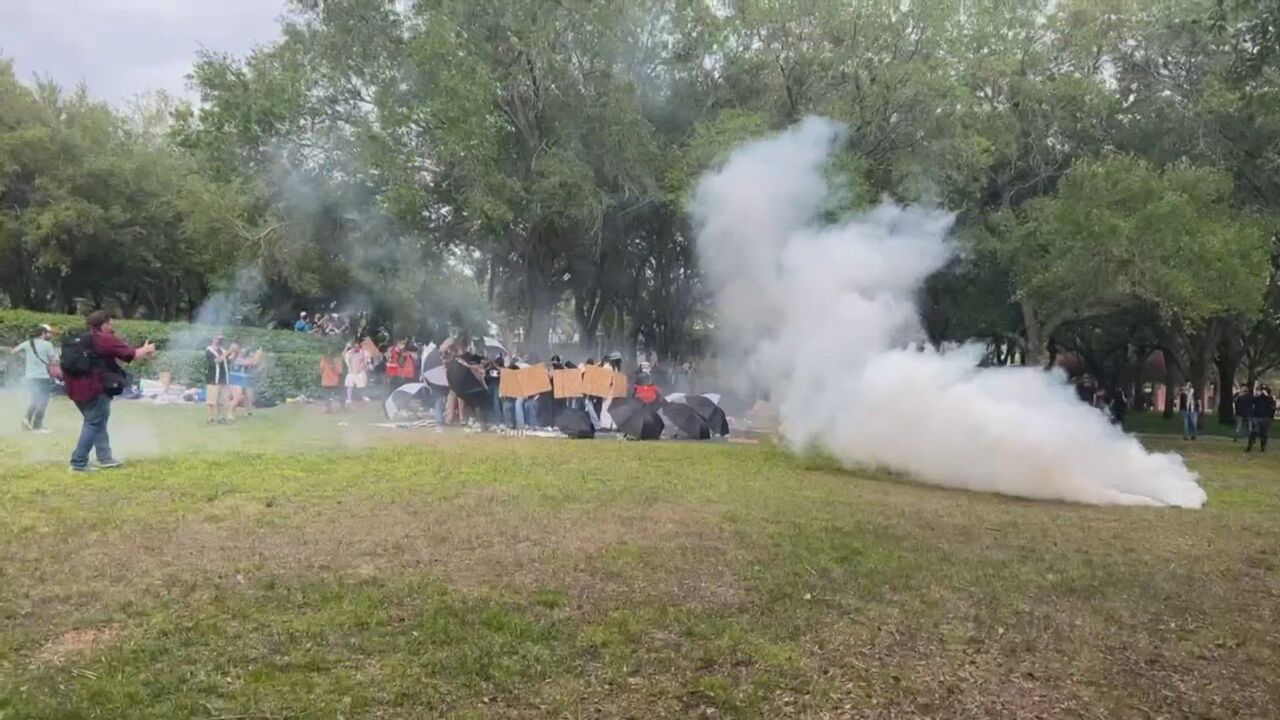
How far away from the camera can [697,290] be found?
31203mm

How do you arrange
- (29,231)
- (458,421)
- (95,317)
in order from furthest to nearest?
(29,231) < (458,421) < (95,317)

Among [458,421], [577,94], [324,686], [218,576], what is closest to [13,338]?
[458,421]

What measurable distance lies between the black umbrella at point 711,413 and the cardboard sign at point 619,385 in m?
1.41

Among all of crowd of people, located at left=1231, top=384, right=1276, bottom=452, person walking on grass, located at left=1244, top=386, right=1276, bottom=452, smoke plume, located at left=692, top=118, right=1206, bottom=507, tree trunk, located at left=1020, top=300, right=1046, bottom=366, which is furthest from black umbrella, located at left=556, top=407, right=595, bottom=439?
person walking on grass, located at left=1244, top=386, right=1276, bottom=452

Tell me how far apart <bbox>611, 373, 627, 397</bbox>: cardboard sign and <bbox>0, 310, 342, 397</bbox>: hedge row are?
7387mm

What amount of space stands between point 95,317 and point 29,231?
96.0 ft

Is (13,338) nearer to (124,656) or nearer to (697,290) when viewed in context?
(697,290)

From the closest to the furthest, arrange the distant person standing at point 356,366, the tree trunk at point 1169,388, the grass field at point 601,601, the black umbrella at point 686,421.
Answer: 1. the grass field at point 601,601
2. the black umbrella at point 686,421
3. the distant person standing at point 356,366
4. the tree trunk at point 1169,388

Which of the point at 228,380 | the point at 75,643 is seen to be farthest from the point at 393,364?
the point at 75,643

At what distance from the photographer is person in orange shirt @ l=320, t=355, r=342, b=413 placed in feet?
65.9

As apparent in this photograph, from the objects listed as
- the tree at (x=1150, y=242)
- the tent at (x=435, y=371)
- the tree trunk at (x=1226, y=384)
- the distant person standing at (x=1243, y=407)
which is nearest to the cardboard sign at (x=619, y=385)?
the tent at (x=435, y=371)

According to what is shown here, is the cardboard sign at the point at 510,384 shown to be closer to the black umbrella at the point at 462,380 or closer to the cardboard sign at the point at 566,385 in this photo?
the black umbrella at the point at 462,380

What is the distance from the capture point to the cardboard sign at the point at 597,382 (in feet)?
64.6

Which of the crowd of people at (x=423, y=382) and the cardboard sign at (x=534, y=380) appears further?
the cardboard sign at (x=534, y=380)
